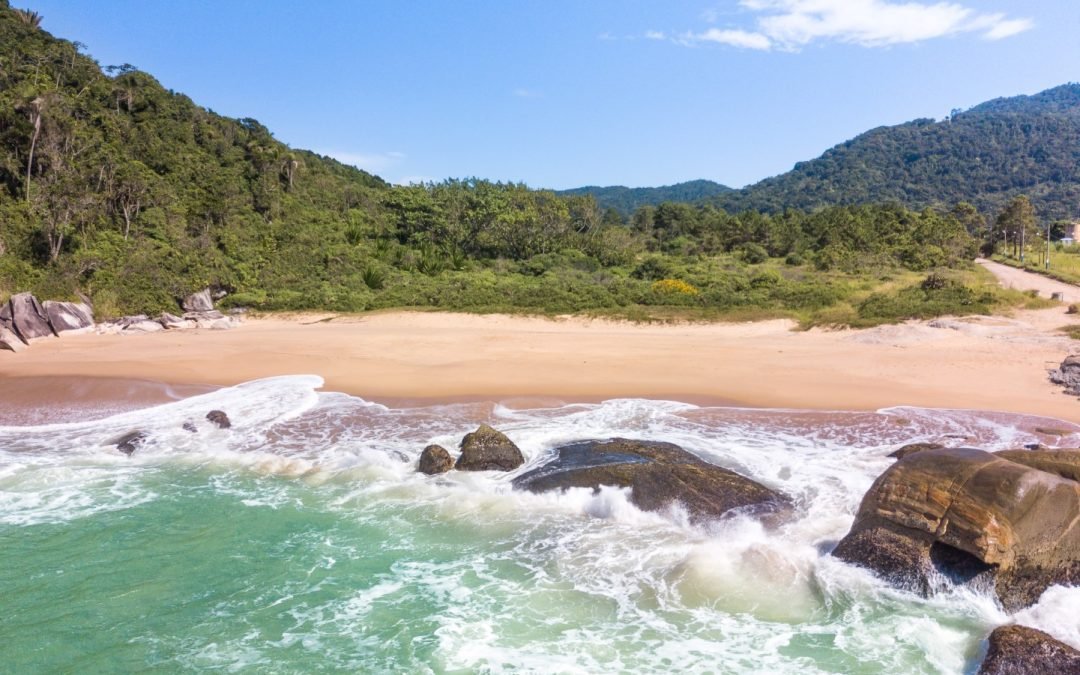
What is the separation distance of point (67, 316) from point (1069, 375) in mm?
29119

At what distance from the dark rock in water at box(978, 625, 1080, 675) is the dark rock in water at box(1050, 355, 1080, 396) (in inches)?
422

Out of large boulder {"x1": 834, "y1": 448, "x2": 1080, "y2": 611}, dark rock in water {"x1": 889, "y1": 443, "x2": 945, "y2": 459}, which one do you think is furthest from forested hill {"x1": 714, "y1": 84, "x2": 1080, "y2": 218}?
large boulder {"x1": 834, "y1": 448, "x2": 1080, "y2": 611}

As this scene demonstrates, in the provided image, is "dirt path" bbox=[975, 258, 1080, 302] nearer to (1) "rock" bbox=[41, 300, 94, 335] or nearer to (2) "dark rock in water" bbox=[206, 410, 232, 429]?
(2) "dark rock in water" bbox=[206, 410, 232, 429]

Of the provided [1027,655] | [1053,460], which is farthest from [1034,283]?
[1027,655]

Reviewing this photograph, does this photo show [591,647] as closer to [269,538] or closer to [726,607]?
[726,607]

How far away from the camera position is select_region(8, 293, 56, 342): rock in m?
21.3

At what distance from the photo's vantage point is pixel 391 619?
21.4 feet

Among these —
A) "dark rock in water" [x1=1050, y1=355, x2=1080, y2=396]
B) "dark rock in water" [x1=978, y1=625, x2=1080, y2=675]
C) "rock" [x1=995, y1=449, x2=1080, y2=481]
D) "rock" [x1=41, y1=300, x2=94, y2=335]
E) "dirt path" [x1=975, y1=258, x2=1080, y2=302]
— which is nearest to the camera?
"dark rock in water" [x1=978, y1=625, x2=1080, y2=675]

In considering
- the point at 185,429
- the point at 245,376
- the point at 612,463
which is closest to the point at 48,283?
the point at 245,376

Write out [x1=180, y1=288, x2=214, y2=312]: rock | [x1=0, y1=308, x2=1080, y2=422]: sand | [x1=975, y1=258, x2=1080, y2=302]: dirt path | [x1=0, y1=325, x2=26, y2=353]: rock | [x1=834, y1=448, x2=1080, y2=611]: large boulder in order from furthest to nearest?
[x1=975, y1=258, x2=1080, y2=302]: dirt path < [x1=180, y1=288, x2=214, y2=312]: rock < [x1=0, y1=325, x2=26, y2=353]: rock < [x1=0, y1=308, x2=1080, y2=422]: sand < [x1=834, y1=448, x2=1080, y2=611]: large boulder

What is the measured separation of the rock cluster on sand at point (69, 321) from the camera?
69.7 ft

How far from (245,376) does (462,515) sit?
35.0 ft

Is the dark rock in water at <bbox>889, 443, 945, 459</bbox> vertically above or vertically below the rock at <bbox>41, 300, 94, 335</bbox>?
below

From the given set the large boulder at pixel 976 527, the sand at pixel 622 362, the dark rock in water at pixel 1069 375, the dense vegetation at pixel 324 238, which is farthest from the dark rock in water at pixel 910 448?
the dense vegetation at pixel 324 238
